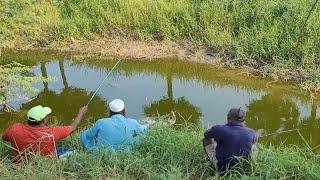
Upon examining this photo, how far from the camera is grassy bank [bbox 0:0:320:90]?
33.8 feet

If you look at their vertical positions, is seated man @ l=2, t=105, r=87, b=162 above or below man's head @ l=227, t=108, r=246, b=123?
below

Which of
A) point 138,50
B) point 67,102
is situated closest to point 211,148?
point 67,102

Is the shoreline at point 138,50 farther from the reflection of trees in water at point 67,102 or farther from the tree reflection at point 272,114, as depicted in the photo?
the reflection of trees in water at point 67,102

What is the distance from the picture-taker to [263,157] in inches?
204

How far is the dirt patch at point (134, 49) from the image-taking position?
11.2 m

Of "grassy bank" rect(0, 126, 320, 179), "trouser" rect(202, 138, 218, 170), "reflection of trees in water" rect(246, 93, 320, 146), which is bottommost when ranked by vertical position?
"reflection of trees in water" rect(246, 93, 320, 146)

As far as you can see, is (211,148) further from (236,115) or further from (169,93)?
(169,93)

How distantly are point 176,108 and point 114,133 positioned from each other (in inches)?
146

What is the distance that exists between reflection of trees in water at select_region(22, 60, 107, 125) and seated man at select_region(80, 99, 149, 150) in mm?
3199

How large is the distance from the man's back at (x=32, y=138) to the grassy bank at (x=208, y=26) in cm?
417

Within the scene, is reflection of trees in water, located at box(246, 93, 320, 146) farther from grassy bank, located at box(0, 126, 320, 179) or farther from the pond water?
grassy bank, located at box(0, 126, 320, 179)

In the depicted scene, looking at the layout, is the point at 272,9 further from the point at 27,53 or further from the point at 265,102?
the point at 27,53

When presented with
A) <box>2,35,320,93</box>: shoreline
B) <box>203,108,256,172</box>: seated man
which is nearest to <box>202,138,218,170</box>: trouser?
<box>203,108,256,172</box>: seated man

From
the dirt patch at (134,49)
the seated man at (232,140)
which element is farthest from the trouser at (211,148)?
the dirt patch at (134,49)
